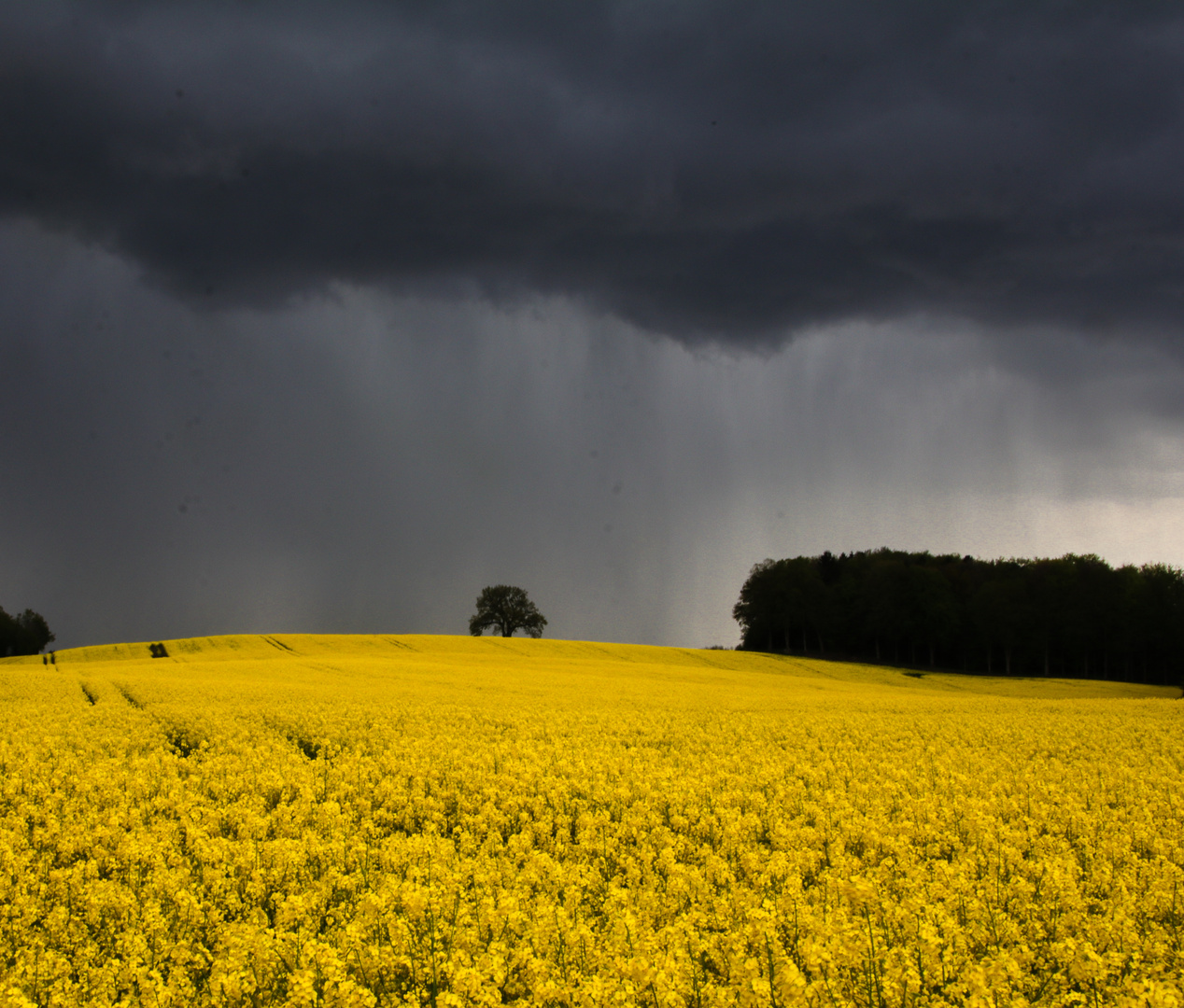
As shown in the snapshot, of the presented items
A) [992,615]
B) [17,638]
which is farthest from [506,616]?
[17,638]

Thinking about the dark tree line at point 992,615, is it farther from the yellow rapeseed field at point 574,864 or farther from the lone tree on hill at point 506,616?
the yellow rapeseed field at point 574,864

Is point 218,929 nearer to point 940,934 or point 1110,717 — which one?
point 940,934

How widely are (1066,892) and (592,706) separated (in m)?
17.9

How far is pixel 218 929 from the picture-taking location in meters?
6.45

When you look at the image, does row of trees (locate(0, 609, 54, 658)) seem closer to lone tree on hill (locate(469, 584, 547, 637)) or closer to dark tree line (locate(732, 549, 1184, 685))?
lone tree on hill (locate(469, 584, 547, 637))

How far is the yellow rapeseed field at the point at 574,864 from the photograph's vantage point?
543 centimetres

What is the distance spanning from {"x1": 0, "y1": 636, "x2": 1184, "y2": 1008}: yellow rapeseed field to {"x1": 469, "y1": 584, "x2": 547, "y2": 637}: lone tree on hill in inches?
2839

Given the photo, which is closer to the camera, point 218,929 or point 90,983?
point 90,983

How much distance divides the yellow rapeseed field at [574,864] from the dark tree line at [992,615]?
60.8 meters

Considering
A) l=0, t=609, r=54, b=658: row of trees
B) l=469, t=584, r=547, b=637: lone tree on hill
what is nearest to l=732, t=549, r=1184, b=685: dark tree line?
l=469, t=584, r=547, b=637: lone tree on hill

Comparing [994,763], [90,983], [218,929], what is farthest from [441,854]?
[994,763]

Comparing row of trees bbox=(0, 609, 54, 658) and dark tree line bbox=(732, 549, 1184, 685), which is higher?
dark tree line bbox=(732, 549, 1184, 685)

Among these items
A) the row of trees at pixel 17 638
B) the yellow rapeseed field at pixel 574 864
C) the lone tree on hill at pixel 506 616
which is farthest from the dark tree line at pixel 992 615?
the row of trees at pixel 17 638

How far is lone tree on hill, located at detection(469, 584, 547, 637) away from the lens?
90.2 metres
